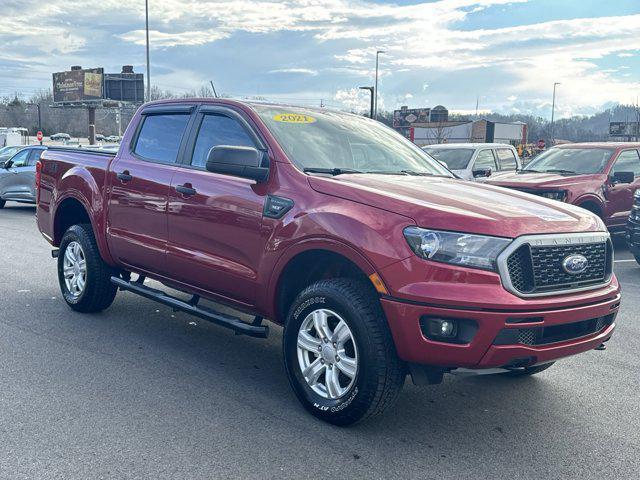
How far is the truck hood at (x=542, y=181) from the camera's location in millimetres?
10414

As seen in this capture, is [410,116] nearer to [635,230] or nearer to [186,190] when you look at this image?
[635,230]

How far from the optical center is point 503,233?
3.57m

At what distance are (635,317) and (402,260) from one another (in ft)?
14.1

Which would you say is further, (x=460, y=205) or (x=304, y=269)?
(x=304, y=269)

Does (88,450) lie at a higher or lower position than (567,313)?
lower

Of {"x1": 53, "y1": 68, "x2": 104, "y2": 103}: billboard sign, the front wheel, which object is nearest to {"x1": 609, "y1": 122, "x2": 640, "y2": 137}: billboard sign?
{"x1": 53, "y1": 68, "x2": 104, "y2": 103}: billboard sign

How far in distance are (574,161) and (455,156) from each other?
123 inches

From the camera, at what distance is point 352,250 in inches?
150

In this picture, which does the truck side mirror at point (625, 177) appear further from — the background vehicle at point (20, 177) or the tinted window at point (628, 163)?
the background vehicle at point (20, 177)

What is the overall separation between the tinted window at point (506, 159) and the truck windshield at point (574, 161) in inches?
90.8

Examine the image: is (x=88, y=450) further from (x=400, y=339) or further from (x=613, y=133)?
(x=613, y=133)

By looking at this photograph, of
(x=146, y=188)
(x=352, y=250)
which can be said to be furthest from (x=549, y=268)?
(x=146, y=188)

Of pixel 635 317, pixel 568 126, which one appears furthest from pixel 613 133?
pixel 635 317

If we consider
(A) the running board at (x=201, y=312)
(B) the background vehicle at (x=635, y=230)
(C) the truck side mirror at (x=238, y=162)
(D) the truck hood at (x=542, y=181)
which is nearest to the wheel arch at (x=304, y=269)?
(A) the running board at (x=201, y=312)
